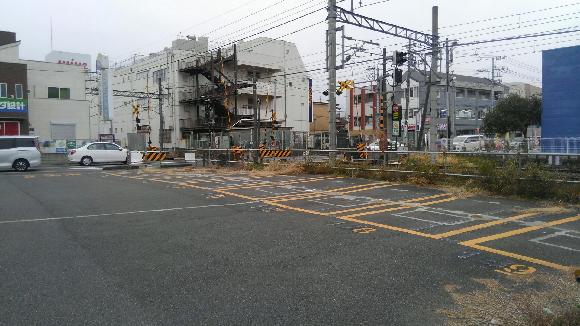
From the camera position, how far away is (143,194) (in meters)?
13.2

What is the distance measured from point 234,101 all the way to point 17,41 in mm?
20762

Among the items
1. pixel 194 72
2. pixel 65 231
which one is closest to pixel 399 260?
pixel 65 231

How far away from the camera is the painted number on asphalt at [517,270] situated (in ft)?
17.6

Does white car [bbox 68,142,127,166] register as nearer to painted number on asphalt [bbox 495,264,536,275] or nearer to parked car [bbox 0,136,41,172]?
parked car [bbox 0,136,41,172]

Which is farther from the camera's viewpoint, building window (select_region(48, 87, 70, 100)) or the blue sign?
building window (select_region(48, 87, 70, 100))

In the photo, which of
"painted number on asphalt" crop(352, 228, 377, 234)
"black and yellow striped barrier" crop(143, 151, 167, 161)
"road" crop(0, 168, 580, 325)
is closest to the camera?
"road" crop(0, 168, 580, 325)

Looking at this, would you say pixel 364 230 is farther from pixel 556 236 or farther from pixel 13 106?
pixel 13 106

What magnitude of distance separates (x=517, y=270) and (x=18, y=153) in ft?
85.0

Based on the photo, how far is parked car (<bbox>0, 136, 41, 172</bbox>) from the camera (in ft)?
78.7

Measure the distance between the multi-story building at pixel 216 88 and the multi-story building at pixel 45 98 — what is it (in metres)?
7.77

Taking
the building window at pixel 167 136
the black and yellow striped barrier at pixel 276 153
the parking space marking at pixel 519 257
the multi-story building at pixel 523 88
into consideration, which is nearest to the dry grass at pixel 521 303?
the parking space marking at pixel 519 257

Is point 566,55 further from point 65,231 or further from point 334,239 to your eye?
point 65,231

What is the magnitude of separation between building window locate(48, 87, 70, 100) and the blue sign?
12.7ft

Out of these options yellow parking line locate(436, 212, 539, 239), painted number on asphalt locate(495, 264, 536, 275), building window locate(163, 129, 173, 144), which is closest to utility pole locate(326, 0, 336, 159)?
yellow parking line locate(436, 212, 539, 239)
